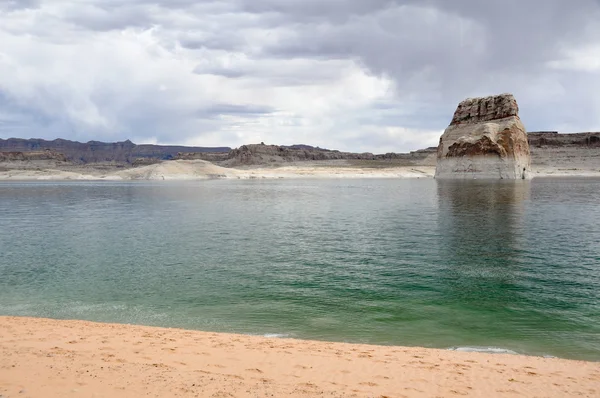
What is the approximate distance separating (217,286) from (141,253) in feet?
27.4

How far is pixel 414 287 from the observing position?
1673 centimetres

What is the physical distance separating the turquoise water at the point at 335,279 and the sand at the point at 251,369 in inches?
74.9

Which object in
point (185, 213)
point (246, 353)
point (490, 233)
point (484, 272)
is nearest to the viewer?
point (246, 353)

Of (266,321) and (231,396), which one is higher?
(231,396)

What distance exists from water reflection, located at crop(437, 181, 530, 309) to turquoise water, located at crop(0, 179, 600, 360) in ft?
0.26

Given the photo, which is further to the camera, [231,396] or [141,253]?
[141,253]

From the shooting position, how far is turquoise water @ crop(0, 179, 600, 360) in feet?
42.7

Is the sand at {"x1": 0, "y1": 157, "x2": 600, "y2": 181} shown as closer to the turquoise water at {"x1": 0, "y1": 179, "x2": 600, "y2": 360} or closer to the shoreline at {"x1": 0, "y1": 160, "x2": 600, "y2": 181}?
the shoreline at {"x1": 0, "y1": 160, "x2": 600, "y2": 181}

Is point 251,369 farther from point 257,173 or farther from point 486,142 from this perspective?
point 257,173

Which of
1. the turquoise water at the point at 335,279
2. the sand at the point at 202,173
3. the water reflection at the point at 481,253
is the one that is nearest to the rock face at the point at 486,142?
the sand at the point at 202,173

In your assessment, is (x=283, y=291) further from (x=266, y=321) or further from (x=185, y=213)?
(x=185, y=213)

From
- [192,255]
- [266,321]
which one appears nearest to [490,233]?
[192,255]

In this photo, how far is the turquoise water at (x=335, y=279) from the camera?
42.7 ft

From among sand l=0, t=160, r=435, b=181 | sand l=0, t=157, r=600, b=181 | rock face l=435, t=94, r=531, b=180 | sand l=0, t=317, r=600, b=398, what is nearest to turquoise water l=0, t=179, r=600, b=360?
sand l=0, t=317, r=600, b=398
